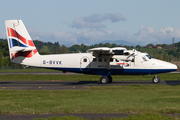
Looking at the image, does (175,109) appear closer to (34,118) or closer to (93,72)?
(34,118)

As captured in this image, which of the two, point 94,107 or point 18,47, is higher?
point 18,47

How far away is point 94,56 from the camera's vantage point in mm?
25000

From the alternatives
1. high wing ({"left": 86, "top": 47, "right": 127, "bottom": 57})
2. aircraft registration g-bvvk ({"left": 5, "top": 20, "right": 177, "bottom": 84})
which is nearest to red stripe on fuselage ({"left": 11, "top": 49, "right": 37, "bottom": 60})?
aircraft registration g-bvvk ({"left": 5, "top": 20, "right": 177, "bottom": 84})

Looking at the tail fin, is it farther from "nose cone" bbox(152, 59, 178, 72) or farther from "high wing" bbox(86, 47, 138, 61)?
"nose cone" bbox(152, 59, 178, 72)

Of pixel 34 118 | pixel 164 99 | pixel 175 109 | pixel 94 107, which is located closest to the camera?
pixel 34 118

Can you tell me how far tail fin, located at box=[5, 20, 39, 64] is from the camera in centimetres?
2598

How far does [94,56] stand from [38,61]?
21.0ft

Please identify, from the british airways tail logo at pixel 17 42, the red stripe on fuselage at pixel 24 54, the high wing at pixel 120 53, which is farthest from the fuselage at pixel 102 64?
the british airways tail logo at pixel 17 42

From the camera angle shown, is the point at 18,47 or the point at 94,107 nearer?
the point at 94,107

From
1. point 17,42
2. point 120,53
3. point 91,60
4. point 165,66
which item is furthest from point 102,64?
point 17,42

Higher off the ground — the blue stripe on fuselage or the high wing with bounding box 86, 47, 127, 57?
the high wing with bounding box 86, 47, 127, 57

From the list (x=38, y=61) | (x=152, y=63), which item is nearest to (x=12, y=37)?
(x=38, y=61)

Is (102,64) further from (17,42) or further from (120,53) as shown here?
(17,42)

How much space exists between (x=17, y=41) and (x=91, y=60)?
8.60m
